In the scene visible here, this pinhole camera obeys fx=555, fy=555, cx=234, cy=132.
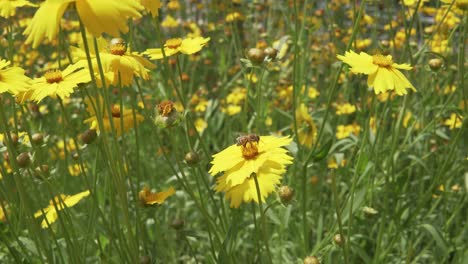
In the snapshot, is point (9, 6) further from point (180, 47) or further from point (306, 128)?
point (306, 128)

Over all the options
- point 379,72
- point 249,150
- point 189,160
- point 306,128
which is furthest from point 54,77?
point 306,128

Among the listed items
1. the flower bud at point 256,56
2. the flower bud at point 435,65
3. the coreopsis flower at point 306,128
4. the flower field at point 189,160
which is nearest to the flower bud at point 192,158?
the flower field at point 189,160

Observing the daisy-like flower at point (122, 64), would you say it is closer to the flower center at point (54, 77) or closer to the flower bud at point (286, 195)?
the flower center at point (54, 77)

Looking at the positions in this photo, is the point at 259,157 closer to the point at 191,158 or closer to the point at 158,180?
the point at 191,158

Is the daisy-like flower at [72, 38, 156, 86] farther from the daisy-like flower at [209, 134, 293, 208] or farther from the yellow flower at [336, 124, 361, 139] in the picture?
the yellow flower at [336, 124, 361, 139]

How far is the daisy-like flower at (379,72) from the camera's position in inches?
37.3

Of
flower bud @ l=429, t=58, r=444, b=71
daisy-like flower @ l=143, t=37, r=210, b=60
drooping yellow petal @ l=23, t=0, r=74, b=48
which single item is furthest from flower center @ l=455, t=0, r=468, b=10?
drooping yellow petal @ l=23, t=0, r=74, b=48

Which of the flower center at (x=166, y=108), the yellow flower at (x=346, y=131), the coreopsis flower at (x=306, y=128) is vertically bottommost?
Answer: the yellow flower at (x=346, y=131)

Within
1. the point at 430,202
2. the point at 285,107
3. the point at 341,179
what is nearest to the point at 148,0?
the point at 341,179

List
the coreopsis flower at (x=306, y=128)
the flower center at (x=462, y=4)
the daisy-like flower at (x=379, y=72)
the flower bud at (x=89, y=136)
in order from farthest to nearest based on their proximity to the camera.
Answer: the coreopsis flower at (x=306, y=128), the flower center at (x=462, y=4), the flower bud at (x=89, y=136), the daisy-like flower at (x=379, y=72)

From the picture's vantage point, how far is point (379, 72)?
0.99 metres

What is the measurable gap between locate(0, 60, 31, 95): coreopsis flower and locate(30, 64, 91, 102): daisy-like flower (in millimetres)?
28

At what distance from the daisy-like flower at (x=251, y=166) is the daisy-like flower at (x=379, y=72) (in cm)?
19

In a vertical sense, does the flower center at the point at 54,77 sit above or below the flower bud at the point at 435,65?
above
